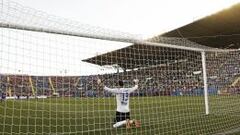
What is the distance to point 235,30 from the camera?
3222 centimetres

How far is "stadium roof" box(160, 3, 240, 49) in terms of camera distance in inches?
1125

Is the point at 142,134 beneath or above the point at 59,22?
beneath

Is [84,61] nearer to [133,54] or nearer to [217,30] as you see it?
[133,54]

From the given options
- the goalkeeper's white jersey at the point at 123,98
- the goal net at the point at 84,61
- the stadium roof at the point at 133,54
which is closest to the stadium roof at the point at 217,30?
the goal net at the point at 84,61

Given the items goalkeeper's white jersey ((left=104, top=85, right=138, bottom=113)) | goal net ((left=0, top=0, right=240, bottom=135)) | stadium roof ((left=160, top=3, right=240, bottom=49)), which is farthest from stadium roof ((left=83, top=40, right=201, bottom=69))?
stadium roof ((left=160, top=3, right=240, bottom=49))

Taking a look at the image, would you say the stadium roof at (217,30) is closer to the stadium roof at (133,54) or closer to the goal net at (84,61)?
the goal net at (84,61)

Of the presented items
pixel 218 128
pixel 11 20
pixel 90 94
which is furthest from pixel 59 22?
pixel 90 94

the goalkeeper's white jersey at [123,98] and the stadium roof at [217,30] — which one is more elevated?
the stadium roof at [217,30]

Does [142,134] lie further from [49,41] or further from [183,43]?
[183,43]

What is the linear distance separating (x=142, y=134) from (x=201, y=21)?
22.7 m

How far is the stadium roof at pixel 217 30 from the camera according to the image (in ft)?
93.7

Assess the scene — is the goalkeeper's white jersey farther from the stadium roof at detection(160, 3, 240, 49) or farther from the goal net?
the stadium roof at detection(160, 3, 240, 49)

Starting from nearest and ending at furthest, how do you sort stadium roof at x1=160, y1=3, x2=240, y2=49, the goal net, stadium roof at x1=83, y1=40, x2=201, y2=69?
the goal net < stadium roof at x1=83, y1=40, x2=201, y2=69 < stadium roof at x1=160, y1=3, x2=240, y2=49

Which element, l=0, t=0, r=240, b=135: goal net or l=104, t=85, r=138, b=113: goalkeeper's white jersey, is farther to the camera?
l=104, t=85, r=138, b=113: goalkeeper's white jersey
